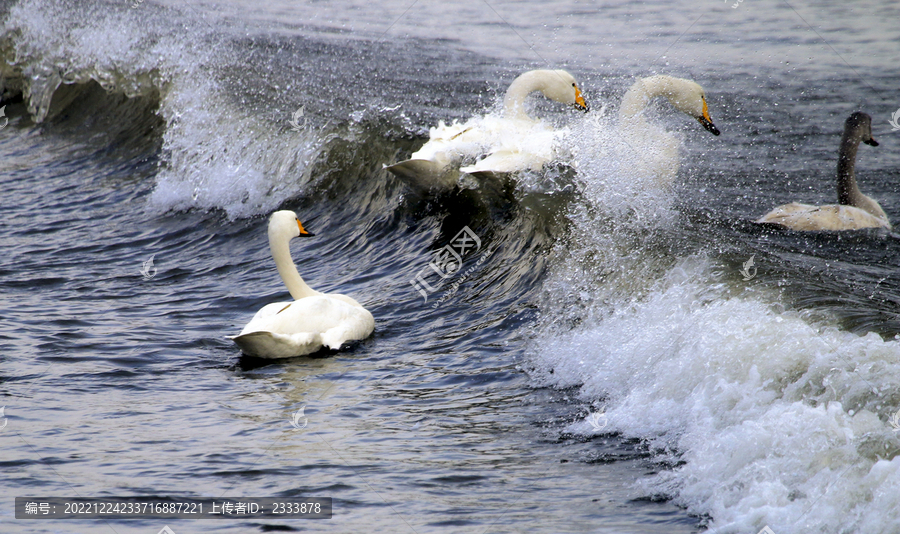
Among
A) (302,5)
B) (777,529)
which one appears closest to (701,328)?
(777,529)

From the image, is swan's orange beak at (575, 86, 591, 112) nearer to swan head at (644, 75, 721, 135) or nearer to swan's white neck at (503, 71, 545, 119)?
swan's white neck at (503, 71, 545, 119)

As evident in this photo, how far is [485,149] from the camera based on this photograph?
31.9 feet

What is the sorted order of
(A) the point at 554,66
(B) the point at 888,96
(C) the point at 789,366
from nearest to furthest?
(C) the point at 789,366 < (B) the point at 888,96 < (A) the point at 554,66

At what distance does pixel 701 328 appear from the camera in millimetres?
5824

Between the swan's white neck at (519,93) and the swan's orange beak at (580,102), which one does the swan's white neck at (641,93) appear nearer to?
the swan's orange beak at (580,102)

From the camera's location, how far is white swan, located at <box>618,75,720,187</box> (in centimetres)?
933

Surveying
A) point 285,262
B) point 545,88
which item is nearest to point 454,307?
point 285,262

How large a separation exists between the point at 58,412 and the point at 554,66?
13725 mm

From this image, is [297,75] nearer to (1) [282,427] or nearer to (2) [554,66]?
(2) [554,66]

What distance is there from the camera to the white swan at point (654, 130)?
30.6 ft

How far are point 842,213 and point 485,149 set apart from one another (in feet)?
12.4

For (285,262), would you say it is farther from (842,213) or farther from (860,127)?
(860,127)

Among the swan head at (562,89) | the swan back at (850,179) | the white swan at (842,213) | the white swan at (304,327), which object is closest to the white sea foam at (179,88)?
the swan head at (562,89)

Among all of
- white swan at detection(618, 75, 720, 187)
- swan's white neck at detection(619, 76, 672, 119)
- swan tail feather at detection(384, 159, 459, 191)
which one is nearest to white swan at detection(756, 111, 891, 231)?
white swan at detection(618, 75, 720, 187)
